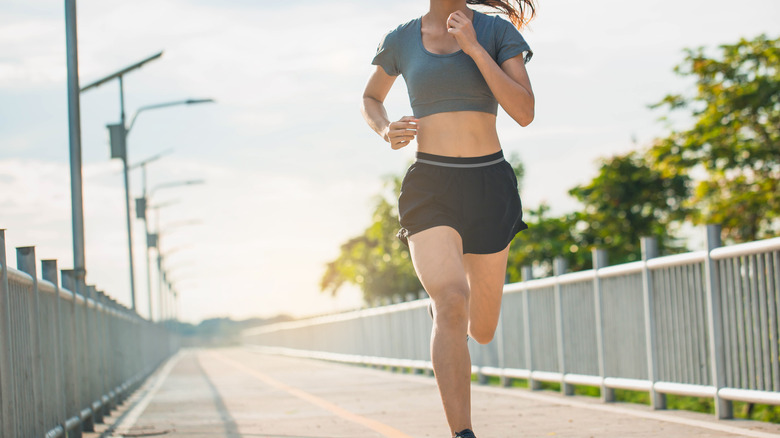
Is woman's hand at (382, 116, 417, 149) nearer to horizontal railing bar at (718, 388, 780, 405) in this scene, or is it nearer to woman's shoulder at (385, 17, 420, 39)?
woman's shoulder at (385, 17, 420, 39)

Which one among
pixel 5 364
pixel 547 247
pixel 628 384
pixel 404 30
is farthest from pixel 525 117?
pixel 547 247

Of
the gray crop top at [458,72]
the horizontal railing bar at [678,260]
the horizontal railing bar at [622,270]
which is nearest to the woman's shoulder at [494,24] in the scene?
the gray crop top at [458,72]

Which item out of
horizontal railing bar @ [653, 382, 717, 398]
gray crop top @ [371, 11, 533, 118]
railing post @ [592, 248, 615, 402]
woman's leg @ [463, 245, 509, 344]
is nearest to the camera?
gray crop top @ [371, 11, 533, 118]

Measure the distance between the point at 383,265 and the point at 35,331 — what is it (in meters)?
60.6

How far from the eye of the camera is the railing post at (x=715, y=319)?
8828 millimetres

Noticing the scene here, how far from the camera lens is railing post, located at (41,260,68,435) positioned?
8.80 meters

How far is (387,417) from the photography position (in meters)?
10.3

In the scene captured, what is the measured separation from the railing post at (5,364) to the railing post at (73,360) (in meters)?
2.76

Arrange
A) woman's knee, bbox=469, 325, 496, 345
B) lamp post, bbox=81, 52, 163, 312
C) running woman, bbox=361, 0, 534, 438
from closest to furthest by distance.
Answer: running woman, bbox=361, 0, 534, 438 < woman's knee, bbox=469, 325, 496, 345 < lamp post, bbox=81, 52, 163, 312

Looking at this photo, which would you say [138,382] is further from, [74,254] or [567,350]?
[567,350]

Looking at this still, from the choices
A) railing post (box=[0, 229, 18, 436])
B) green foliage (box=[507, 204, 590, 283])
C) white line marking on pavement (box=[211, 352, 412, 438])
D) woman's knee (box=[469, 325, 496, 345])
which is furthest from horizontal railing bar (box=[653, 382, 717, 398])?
green foliage (box=[507, 204, 590, 283])

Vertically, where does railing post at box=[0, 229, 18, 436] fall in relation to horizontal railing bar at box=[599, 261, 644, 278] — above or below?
below

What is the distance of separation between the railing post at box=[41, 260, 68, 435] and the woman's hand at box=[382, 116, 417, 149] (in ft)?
14.7

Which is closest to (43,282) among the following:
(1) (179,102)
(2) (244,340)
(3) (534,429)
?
(3) (534,429)
